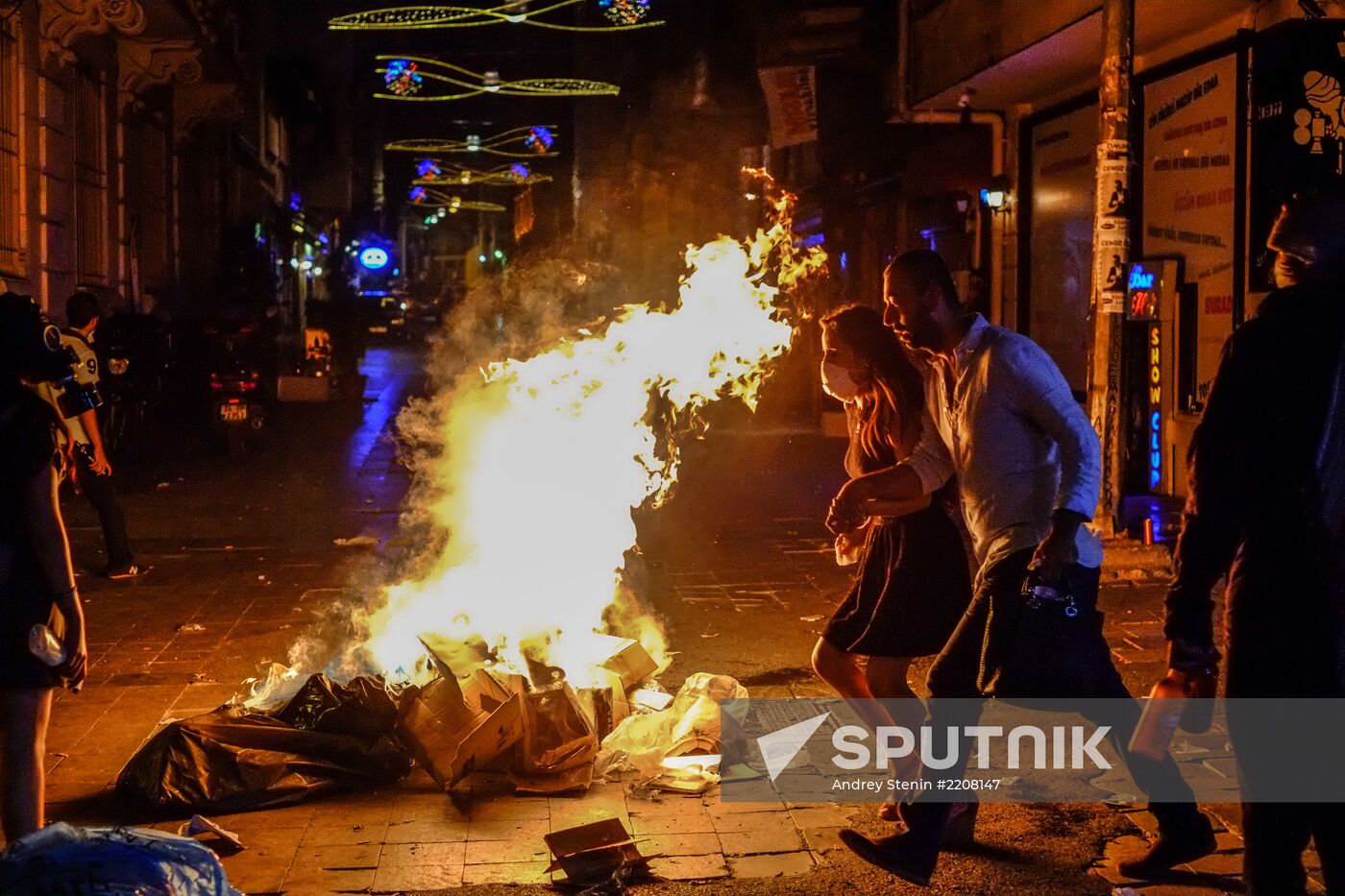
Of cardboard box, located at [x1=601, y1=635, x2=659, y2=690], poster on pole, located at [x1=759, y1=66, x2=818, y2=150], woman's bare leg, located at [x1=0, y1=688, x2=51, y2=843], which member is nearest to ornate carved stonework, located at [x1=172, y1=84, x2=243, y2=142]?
poster on pole, located at [x1=759, y1=66, x2=818, y2=150]

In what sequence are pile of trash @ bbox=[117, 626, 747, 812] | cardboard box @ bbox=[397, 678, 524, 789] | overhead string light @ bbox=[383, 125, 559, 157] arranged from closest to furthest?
pile of trash @ bbox=[117, 626, 747, 812], cardboard box @ bbox=[397, 678, 524, 789], overhead string light @ bbox=[383, 125, 559, 157]

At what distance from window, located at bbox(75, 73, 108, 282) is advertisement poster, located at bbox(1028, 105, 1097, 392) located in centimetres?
1240

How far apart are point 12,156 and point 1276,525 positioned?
47.8ft

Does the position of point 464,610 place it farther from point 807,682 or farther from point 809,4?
point 809,4

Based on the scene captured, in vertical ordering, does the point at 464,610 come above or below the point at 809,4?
below

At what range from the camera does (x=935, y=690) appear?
4.16 meters

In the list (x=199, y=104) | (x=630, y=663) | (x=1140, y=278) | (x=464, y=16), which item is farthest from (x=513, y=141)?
(x=630, y=663)

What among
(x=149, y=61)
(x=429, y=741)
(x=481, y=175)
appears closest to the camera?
(x=429, y=741)

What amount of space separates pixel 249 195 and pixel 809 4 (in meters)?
19.7

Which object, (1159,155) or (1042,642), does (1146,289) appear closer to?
(1159,155)

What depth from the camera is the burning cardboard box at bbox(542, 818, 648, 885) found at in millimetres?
4289

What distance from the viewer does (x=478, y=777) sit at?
5.30 metres

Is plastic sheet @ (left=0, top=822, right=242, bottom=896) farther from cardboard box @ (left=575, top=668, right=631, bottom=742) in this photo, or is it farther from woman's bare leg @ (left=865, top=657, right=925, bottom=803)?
woman's bare leg @ (left=865, top=657, right=925, bottom=803)

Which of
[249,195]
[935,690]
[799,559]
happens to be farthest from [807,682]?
[249,195]
